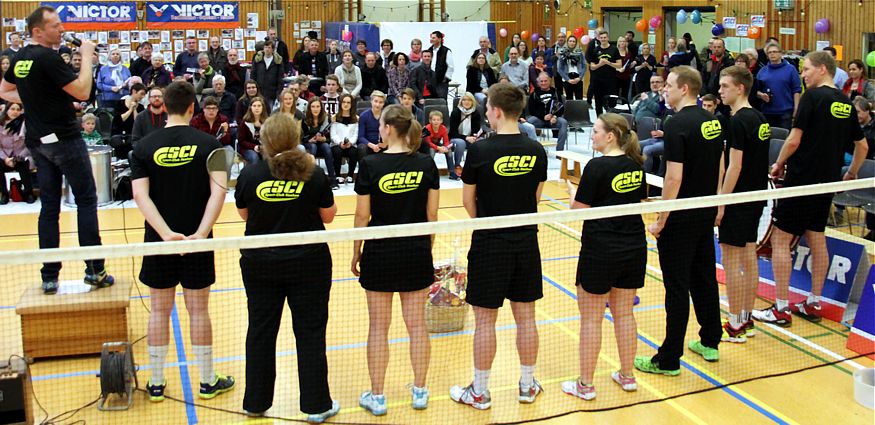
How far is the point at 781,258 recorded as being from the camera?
729cm

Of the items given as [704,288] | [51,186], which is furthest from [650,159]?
[51,186]

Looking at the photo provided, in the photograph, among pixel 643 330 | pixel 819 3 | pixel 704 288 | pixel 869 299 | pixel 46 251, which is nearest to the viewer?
pixel 46 251

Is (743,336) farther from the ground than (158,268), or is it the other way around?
(158,268)

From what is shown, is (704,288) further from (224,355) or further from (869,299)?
(224,355)

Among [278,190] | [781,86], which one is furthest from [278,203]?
[781,86]

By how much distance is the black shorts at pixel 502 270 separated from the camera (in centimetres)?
548

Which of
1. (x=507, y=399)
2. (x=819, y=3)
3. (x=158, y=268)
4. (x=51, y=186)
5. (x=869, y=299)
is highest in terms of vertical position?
(x=819, y=3)

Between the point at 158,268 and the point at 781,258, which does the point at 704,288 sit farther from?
the point at 158,268

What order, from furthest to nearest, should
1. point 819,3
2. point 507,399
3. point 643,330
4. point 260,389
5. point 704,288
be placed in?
point 819,3 < point 643,330 < point 704,288 < point 507,399 < point 260,389

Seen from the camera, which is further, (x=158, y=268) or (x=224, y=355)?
(x=224, y=355)

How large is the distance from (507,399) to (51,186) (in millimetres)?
3687

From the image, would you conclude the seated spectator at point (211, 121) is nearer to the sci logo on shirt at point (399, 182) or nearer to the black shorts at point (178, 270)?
the black shorts at point (178, 270)

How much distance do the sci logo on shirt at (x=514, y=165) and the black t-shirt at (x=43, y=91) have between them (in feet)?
10.5

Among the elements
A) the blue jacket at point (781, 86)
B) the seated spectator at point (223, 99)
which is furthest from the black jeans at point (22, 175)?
the blue jacket at point (781, 86)
